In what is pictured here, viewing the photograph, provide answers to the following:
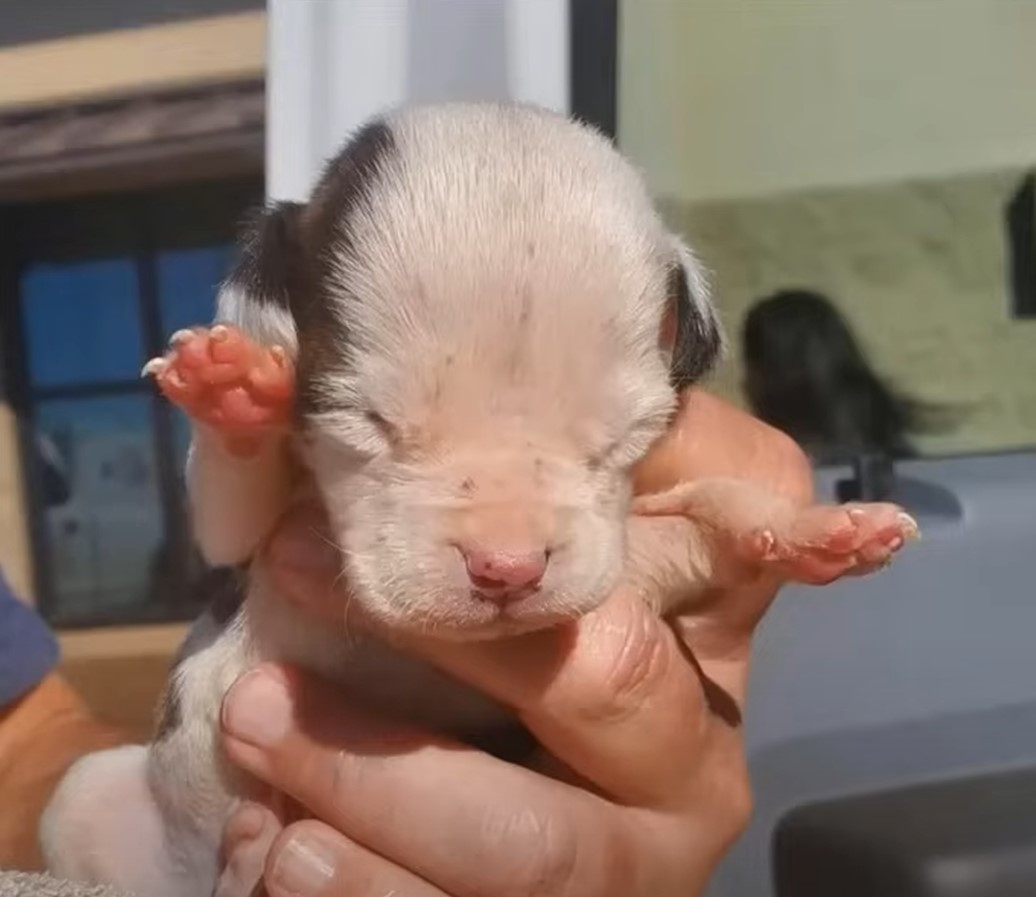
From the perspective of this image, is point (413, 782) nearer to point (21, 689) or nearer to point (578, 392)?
point (578, 392)

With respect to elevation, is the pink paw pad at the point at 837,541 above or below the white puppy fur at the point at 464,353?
below

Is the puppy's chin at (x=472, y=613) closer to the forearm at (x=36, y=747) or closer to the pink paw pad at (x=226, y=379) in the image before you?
the pink paw pad at (x=226, y=379)

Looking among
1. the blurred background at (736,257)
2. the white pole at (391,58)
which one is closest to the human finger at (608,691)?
the blurred background at (736,257)

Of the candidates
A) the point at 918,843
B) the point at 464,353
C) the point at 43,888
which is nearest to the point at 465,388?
the point at 464,353

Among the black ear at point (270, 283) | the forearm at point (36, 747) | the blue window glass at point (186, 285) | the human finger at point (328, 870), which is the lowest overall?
the forearm at point (36, 747)

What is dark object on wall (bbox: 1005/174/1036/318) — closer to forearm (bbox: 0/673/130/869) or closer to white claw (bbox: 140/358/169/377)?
forearm (bbox: 0/673/130/869)

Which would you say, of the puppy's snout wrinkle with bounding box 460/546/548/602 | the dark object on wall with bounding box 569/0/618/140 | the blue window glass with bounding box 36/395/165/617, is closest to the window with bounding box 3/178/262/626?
the blue window glass with bounding box 36/395/165/617

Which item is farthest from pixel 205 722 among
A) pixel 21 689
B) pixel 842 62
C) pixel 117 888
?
pixel 842 62
